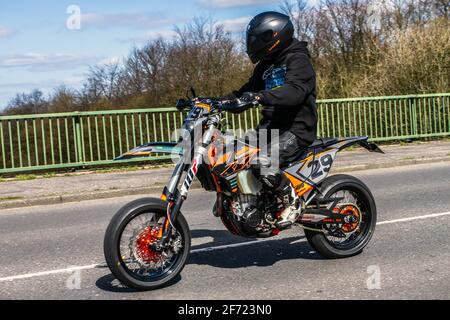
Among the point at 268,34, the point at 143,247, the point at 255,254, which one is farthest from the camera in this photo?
the point at 255,254

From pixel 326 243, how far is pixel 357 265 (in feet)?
1.13

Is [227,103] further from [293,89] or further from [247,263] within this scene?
[247,263]

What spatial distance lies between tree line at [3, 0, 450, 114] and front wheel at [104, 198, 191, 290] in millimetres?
18033

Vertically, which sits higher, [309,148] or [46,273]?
[309,148]

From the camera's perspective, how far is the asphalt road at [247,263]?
512 cm

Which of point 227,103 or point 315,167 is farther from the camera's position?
point 315,167

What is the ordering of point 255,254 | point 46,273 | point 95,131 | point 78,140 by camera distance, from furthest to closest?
point 95,131, point 78,140, point 255,254, point 46,273

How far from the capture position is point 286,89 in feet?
17.8

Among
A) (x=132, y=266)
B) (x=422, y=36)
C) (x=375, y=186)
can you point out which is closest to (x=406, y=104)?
(x=422, y=36)

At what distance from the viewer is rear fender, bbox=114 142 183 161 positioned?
198 inches

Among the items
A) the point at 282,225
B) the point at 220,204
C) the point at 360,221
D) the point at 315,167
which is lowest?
the point at 360,221

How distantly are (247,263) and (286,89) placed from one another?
1.60 metres

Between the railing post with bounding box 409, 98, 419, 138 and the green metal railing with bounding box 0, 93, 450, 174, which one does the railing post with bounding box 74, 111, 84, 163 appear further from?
the railing post with bounding box 409, 98, 419, 138

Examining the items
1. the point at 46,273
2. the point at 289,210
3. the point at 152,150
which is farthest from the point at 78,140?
the point at 152,150
